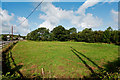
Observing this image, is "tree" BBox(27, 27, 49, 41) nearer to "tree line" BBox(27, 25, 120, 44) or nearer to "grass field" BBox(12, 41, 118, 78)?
"tree line" BBox(27, 25, 120, 44)

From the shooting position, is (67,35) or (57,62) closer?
(57,62)

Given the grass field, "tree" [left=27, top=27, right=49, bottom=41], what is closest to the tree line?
"tree" [left=27, top=27, right=49, bottom=41]

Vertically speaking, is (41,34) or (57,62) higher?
(41,34)

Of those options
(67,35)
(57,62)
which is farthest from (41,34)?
(57,62)

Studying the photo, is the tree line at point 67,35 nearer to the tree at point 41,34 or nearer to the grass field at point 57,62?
the tree at point 41,34

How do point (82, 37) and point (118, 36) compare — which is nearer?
point (118, 36)

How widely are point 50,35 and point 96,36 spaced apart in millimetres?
31591

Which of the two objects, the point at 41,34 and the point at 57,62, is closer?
A: the point at 57,62

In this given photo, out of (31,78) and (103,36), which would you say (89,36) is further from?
(31,78)

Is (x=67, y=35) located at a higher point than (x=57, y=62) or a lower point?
higher

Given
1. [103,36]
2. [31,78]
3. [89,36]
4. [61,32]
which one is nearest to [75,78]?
[31,78]

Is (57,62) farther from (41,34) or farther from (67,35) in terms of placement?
(41,34)

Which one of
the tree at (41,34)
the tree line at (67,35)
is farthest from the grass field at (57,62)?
the tree at (41,34)

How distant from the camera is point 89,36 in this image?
38.3 metres
